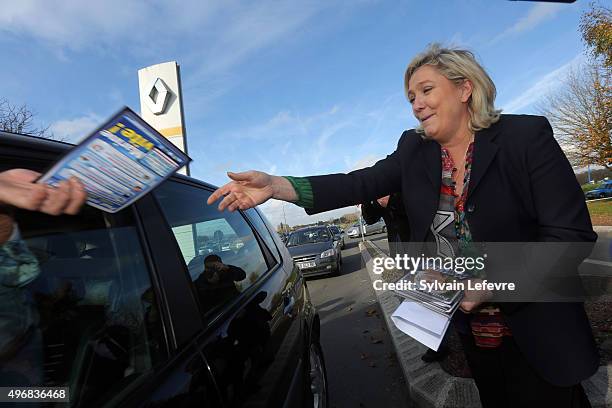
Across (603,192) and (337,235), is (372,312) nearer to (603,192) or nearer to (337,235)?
(337,235)

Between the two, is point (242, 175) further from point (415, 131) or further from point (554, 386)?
point (554, 386)

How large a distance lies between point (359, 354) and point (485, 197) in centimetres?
336

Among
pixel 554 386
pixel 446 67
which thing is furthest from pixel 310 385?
pixel 446 67

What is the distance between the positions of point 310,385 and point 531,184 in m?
1.90

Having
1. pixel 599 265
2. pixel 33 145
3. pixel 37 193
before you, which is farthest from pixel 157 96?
pixel 599 265

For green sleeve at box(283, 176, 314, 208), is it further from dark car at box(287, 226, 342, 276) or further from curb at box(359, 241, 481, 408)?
dark car at box(287, 226, 342, 276)

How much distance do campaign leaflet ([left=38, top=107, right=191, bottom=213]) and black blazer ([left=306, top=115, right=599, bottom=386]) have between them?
72 cm

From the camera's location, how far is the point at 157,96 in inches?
303

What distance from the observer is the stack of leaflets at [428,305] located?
1.37m

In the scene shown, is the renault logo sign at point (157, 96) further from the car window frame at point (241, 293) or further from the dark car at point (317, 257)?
the car window frame at point (241, 293)

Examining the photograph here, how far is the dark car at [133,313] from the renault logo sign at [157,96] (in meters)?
6.62

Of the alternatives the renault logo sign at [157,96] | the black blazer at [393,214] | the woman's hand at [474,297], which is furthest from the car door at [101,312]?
the renault logo sign at [157,96]

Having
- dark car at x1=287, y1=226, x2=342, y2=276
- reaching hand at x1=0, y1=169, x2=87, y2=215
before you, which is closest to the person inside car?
reaching hand at x1=0, y1=169, x2=87, y2=215

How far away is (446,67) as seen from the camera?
1.61m
